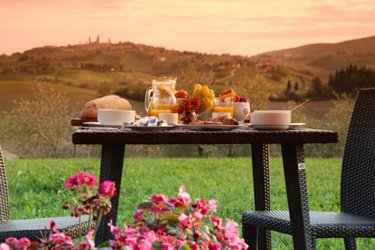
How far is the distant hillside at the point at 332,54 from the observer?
76.0 ft

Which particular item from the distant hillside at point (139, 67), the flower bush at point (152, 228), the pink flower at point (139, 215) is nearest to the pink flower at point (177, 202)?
the flower bush at point (152, 228)

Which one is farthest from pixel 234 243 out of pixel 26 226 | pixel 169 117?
pixel 26 226

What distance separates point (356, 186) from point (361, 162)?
137mm

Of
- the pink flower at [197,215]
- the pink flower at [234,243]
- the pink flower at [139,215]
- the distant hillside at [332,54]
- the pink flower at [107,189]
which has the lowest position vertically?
the pink flower at [234,243]

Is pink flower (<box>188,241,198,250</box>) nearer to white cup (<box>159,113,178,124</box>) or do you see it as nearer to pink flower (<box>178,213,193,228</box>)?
pink flower (<box>178,213,193,228</box>)

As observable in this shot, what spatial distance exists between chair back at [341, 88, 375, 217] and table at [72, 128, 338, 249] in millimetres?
529

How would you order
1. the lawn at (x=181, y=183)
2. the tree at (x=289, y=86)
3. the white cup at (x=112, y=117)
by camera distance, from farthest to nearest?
1. the tree at (x=289, y=86)
2. the lawn at (x=181, y=183)
3. the white cup at (x=112, y=117)

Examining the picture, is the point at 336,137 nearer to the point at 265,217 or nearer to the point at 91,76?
the point at 265,217

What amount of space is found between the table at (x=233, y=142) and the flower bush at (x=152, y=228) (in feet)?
1.75

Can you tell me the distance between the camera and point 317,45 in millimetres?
24844

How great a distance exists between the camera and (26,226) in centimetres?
357

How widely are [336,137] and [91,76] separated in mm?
22711

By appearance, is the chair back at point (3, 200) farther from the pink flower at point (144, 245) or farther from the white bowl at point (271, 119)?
the pink flower at point (144, 245)

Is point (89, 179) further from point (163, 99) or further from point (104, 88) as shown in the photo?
point (104, 88)
